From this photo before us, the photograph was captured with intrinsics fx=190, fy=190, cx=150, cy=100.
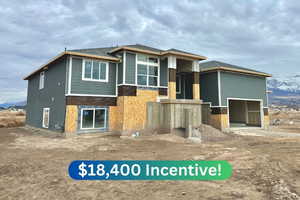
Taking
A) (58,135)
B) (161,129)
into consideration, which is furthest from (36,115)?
(161,129)

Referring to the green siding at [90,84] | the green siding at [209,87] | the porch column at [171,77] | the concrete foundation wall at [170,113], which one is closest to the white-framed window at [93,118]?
the green siding at [90,84]

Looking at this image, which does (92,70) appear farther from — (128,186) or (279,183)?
(279,183)

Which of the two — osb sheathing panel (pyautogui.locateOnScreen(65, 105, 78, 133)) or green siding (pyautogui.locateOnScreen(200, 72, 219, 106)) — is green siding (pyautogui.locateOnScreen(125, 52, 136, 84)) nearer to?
osb sheathing panel (pyautogui.locateOnScreen(65, 105, 78, 133))

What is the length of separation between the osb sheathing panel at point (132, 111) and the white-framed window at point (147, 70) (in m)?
0.84

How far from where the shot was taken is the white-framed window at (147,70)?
1453 centimetres

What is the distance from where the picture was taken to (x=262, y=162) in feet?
19.9

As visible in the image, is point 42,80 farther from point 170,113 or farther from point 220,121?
point 220,121

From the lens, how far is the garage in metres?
20.8

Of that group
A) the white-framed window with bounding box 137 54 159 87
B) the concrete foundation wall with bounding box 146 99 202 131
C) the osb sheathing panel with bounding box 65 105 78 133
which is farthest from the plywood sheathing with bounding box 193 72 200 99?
the osb sheathing panel with bounding box 65 105 78 133

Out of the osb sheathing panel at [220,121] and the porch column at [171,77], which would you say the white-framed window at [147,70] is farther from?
the osb sheathing panel at [220,121]

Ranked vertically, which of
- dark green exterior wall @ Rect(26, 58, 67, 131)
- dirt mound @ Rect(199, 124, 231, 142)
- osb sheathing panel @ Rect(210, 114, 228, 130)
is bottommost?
dirt mound @ Rect(199, 124, 231, 142)

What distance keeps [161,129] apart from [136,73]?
4.60 metres

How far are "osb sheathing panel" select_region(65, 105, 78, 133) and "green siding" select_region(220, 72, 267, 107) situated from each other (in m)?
12.4

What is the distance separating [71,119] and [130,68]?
5454 millimetres
